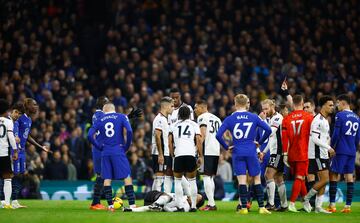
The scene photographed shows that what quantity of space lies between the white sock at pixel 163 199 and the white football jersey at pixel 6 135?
3488 millimetres

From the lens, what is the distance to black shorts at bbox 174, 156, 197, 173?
690 inches

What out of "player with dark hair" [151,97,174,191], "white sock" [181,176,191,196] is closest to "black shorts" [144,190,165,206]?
"white sock" [181,176,191,196]

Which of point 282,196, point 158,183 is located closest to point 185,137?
point 282,196

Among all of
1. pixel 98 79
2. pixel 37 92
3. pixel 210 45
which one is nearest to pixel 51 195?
pixel 37 92

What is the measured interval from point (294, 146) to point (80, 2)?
1912cm

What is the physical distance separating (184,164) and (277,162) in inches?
89.4

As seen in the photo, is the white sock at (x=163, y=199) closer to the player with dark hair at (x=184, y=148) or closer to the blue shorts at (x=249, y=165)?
the player with dark hair at (x=184, y=148)

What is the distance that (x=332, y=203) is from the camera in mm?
18641

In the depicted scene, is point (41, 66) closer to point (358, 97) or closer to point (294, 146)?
point (358, 97)

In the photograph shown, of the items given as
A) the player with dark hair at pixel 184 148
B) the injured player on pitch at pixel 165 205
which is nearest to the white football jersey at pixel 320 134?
the player with dark hair at pixel 184 148

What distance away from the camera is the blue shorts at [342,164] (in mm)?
18359

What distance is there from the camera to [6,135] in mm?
18703

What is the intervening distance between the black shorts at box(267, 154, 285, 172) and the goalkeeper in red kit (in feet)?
1.01

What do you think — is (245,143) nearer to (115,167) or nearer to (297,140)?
(297,140)
